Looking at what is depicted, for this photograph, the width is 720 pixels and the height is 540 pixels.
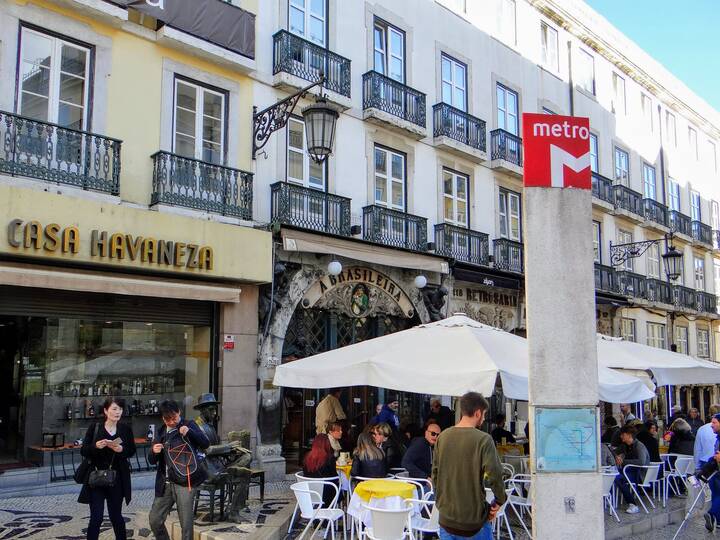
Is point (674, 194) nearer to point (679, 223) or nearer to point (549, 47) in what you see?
point (679, 223)

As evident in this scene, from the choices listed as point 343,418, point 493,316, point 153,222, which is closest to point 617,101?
point 493,316

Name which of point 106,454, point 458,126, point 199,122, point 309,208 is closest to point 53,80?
point 199,122

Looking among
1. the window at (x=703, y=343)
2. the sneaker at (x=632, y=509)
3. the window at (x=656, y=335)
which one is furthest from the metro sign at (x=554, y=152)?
the window at (x=703, y=343)

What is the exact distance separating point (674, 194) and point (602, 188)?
8.52 meters

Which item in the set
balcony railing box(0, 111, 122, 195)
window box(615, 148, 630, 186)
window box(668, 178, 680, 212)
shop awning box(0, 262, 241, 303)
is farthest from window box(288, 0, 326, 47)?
window box(668, 178, 680, 212)

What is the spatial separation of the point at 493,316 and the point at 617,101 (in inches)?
491

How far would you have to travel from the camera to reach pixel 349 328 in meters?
15.0

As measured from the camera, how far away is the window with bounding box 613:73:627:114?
2662 centimetres

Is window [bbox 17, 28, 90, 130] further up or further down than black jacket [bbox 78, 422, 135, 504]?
further up

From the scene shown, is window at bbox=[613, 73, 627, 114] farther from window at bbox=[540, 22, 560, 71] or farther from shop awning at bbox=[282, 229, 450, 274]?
shop awning at bbox=[282, 229, 450, 274]

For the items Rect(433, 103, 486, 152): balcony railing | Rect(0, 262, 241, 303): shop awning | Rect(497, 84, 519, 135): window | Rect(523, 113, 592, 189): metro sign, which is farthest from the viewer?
Rect(497, 84, 519, 135): window

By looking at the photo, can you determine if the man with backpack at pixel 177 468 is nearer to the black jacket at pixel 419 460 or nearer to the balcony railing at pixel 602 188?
the black jacket at pixel 419 460

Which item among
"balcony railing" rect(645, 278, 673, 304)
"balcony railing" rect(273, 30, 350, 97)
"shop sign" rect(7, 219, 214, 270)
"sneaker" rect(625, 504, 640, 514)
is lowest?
"sneaker" rect(625, 504, 640, 514)

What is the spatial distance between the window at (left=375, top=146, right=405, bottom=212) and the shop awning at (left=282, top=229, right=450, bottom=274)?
1.54 m
